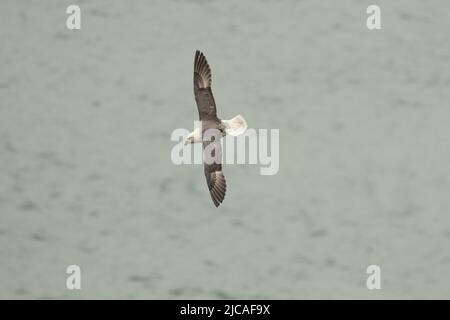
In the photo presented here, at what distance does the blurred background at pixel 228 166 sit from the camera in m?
8.53

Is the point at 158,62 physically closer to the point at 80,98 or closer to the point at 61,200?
the point at 80,98

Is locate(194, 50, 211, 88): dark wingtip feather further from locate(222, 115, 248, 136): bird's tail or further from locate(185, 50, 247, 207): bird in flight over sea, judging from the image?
locate(222, 115, 248, 136): bird's tail

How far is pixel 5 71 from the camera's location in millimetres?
9578

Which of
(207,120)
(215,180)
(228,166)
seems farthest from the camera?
(228,166)

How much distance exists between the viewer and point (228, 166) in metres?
8.88

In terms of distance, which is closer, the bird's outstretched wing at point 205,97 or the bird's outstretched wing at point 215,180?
the bird's outstretched wing at point 205,97

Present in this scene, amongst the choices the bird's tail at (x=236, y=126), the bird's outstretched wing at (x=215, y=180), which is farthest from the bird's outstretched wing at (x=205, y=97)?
the bird's outstretched wing at (x=215, y=180)

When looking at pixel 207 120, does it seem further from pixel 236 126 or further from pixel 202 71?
pixel 202 71

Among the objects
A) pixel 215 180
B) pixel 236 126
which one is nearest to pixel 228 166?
pixel 215 180

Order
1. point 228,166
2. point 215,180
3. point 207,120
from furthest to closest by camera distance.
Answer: point 228,166, point 215,180, point 207,120

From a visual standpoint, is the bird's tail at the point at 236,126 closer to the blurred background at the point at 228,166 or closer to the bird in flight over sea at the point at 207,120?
the bird in flight over sea at the point at 207,120
